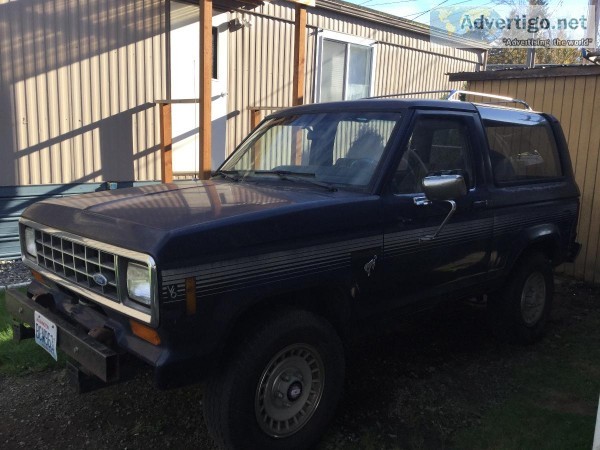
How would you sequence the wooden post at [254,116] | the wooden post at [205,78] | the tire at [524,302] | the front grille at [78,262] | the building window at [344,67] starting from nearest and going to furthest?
the front grille at [78,262], the tire at [524,302], the wooden post at [205,78], the wooden post at [254,116], the building window at [344,67]

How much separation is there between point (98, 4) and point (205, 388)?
6333mm

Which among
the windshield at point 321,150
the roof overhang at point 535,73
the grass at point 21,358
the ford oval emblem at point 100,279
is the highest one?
the roof overhang at point 535,73

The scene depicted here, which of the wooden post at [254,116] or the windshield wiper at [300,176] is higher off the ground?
the wooden post at [254,116]

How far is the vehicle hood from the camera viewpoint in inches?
97.7

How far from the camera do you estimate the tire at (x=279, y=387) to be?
8.83 feet

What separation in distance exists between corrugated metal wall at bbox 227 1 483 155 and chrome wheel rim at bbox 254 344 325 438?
22.0 ft

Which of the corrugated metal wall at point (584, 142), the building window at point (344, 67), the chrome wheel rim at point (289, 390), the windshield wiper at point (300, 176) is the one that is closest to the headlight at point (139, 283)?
the chrome wheel rim at point (289, 390)

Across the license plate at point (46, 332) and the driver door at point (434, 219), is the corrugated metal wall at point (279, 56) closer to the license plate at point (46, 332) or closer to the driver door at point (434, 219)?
the driver door at point (434, 219)

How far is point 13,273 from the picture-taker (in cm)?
630

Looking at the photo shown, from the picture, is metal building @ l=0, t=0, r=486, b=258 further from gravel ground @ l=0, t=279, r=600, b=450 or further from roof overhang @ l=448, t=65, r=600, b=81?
gravel ground @ l=0, t=279, r=600, b=450

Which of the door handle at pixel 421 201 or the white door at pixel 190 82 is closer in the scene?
the door handle at pixel 421 201

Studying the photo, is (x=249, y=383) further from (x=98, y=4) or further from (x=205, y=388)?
(x=98, y=4)

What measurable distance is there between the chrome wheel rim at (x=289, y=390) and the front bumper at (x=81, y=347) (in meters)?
0.74

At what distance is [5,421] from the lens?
3.41m
